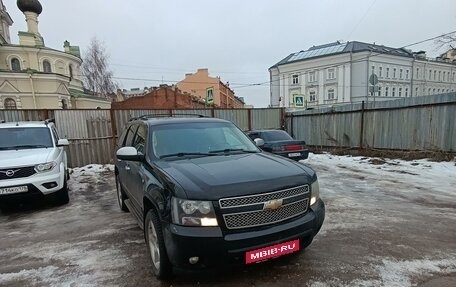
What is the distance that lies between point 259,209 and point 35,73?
3111 centimetres

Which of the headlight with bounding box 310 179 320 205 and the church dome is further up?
the church dome

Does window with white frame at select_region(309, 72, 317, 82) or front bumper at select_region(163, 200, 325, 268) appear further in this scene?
window with white frame at select_region(309, 72, 317, 82)

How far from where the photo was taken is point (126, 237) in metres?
4.14

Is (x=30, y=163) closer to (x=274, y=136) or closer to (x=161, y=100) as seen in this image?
(x=274, y=136)

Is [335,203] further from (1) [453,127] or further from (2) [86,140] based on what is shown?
(2) [86,140]

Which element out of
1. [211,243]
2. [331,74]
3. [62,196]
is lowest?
[62,196]

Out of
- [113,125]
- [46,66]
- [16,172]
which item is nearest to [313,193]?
[16,172]

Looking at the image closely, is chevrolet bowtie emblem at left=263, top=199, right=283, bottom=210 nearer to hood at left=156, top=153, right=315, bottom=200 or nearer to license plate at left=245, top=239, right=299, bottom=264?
hood at left=156, top=153, right=315, bottom=200

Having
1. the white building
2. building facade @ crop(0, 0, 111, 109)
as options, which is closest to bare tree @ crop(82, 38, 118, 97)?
building facade @ crop(0, 0, 111, 109)

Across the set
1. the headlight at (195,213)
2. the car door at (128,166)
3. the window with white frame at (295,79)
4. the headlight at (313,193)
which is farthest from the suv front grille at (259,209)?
the window with white frame at (295,79)

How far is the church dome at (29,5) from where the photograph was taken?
32.6m

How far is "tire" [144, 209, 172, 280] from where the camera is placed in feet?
9.04

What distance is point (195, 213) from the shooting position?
247 cm

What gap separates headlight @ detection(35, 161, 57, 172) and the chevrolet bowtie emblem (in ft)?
16.1
